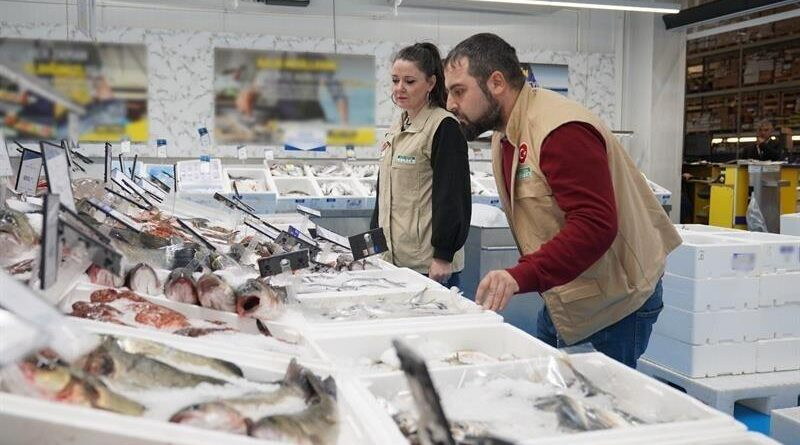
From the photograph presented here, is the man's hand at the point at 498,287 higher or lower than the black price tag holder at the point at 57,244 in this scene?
lower

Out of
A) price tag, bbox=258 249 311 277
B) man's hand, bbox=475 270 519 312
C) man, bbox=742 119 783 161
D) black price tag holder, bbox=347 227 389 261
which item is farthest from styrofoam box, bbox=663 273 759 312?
man, bbox=742 119 783 161

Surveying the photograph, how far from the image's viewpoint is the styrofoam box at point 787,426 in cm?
217

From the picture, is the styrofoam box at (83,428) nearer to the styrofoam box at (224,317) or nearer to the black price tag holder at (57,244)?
the black price tag holder at (57,244)

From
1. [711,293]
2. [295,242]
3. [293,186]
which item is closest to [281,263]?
[295,242]

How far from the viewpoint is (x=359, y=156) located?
8797mm

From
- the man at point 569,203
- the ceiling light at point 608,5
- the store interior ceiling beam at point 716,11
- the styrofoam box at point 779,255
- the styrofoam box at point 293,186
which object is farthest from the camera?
the store interior ceiling beam at point 716,11

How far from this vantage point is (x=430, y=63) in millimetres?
3074

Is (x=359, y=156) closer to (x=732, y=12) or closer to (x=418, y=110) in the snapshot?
(x=732, y=12)

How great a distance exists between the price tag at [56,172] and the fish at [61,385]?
0.67 meters

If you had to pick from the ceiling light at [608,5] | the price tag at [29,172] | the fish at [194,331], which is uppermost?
the ceiling light at [608,5]

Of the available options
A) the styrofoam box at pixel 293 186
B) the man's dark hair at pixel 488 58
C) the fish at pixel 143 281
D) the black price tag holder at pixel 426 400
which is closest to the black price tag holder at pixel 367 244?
the man's dark hair at pixel 488 58

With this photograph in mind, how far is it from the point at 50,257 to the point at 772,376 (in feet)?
13.3

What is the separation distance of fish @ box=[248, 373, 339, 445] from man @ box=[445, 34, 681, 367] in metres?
0.80

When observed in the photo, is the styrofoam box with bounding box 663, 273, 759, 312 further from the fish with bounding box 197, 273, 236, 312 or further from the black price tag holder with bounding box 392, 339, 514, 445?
the black price tag holder with bounding box 392, 339, 514, 445
